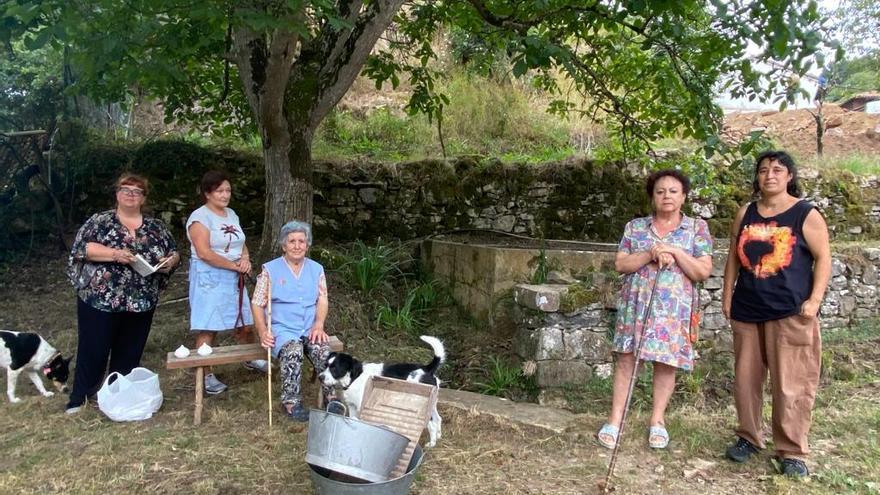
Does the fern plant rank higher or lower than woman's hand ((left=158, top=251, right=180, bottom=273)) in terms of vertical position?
lower

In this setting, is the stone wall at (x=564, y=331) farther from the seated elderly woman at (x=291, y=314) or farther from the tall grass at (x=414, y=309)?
the seated elderly woman at (x=291, y=314)

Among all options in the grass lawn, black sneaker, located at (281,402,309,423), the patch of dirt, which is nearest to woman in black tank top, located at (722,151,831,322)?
the grass lawn

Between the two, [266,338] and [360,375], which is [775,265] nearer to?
[360,375]

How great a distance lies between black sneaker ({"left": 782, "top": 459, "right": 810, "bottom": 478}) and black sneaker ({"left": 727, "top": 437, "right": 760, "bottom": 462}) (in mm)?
211

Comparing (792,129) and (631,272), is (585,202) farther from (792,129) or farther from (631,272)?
(792,129)

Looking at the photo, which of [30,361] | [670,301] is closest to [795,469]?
[670,301]

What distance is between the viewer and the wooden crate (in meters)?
3.10

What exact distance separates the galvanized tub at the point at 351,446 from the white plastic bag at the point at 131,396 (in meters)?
1.77

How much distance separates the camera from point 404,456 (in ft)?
9.13

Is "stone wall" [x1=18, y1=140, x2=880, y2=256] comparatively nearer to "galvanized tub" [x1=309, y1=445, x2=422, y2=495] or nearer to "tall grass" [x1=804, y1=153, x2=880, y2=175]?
"tall grass" [x1=804, y1=153, x2=880, y2=175]

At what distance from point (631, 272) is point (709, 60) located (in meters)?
2.14

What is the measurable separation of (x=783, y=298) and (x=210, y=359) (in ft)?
10.5

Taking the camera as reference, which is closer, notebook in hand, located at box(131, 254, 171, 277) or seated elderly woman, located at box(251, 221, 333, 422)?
seated elderly woman, located at box(251, 221, 333, 422)

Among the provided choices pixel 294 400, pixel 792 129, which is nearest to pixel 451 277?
pixel 294 400
